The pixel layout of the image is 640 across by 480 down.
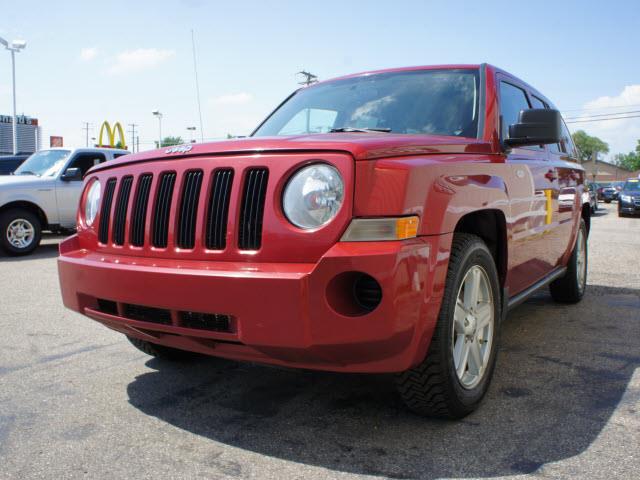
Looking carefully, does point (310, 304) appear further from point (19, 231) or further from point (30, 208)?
point (30, 208)

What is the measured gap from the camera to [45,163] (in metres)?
10.8

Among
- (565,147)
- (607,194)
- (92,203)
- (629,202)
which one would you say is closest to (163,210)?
(92,203)

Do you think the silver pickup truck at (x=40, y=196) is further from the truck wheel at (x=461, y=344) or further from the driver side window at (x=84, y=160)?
the truck wheel at (x=461, y=344)

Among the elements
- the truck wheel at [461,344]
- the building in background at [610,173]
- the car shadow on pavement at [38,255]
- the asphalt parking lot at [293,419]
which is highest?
the building in background at [610,173]

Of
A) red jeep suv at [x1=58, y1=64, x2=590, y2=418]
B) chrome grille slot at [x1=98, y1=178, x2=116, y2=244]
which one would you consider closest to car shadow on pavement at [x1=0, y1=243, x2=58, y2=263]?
red jeep suv at [x1=58, y1=64, x2=590, y2=418]

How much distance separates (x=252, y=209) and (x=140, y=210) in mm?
687

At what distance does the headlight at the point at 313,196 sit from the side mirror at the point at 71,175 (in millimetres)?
8830

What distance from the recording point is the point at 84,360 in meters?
3.82

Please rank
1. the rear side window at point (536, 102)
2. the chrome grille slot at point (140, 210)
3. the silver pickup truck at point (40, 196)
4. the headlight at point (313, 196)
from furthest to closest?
the silver pickup truck at point (40, 196) → the rear side window at point (536, 102) → the chrome grille slot at point (140, 210) → the headlight at point (313, 196)

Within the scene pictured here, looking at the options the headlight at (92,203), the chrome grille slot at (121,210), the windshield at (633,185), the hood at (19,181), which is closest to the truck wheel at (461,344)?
the chrome grille slot at (121,210)

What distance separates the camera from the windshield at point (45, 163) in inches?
416

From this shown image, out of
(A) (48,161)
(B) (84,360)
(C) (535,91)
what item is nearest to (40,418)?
(B) (84,360)

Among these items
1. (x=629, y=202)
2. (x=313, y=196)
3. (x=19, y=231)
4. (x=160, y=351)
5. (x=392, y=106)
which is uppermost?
(x=392, y=106)

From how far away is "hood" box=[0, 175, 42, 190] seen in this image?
984 centimetres
